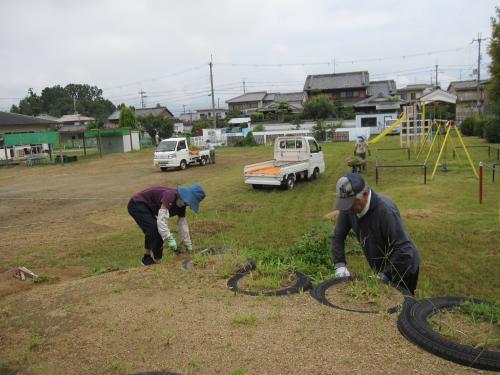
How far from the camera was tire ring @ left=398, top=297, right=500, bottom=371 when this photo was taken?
2.32 meters

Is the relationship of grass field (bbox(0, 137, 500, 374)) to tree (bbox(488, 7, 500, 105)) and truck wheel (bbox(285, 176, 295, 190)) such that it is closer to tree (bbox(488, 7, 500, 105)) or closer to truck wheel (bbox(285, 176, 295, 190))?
truck wheel (bbox(285, 176, 295, 190))

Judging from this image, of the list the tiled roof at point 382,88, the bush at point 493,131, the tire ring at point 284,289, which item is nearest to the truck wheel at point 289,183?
the tire ring at point 284,289

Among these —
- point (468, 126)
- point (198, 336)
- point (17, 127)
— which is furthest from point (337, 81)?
point (198, 336)

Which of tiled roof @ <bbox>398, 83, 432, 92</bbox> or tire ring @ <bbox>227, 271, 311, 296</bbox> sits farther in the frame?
tiled roof @ <bbox>398, 83, 432, 92</bbox>

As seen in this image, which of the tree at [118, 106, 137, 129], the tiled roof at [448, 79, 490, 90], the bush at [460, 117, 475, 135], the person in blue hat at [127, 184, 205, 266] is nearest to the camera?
the person in blue hat at [127, 184, 205, 266]

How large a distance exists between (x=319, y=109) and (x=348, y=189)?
45817 millimetres

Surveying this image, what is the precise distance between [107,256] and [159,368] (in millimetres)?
5337

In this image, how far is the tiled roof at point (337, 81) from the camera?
188ft

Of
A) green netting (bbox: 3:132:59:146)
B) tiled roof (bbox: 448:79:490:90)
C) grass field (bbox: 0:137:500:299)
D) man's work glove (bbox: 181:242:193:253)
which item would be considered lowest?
grass field (bbox: 0:137:500:299)

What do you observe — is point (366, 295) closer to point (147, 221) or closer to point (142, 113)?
point (147, 221)

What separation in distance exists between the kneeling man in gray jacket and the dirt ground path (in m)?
0.68

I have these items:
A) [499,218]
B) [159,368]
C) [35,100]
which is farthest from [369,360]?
[35,100]

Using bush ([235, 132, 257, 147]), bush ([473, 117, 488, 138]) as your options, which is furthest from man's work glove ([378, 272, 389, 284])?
bush ([235, 132, 257, 147])

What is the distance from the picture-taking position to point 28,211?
12.7 meters
